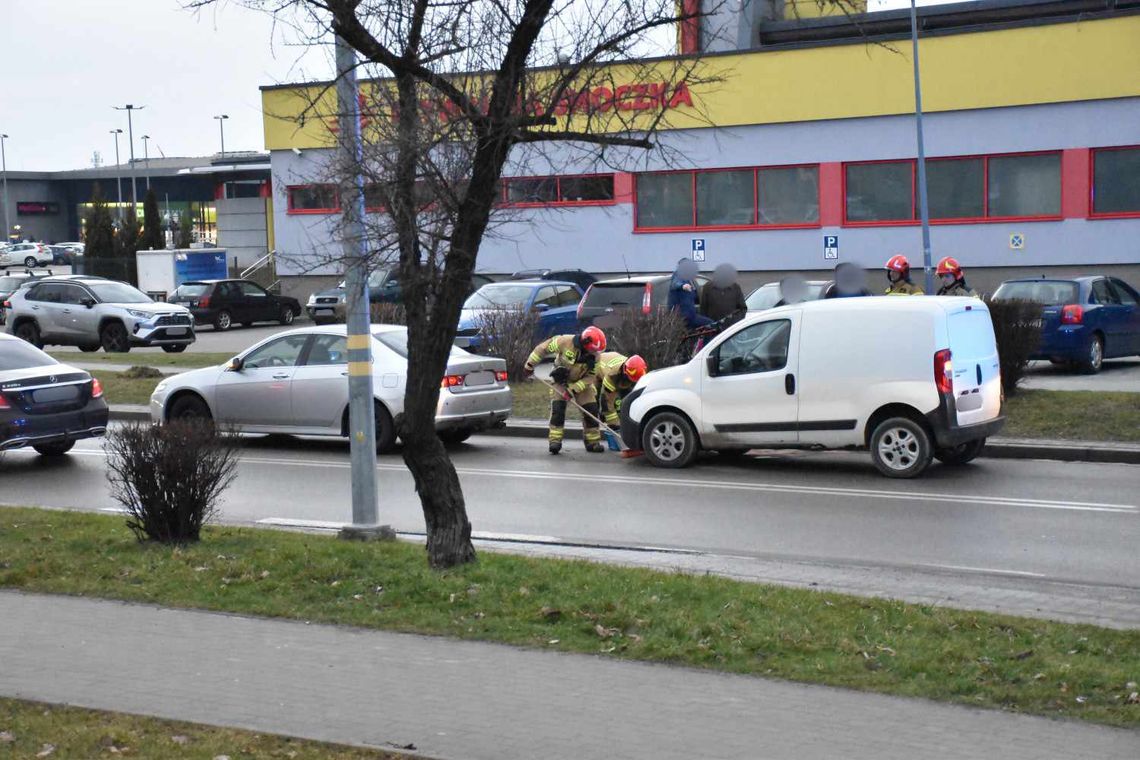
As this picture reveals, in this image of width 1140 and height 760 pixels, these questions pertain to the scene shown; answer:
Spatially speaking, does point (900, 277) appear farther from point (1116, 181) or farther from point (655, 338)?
point (1116, 181)

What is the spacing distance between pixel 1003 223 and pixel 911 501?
2524 centimetres

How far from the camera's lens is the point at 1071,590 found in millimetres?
8898

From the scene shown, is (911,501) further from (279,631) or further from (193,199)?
(193,199)

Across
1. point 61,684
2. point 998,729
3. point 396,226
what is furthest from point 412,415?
point 998,729

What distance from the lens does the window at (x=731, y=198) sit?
38.4 metres

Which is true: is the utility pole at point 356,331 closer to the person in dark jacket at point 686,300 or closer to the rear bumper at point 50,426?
the rear bumper at point 50,426

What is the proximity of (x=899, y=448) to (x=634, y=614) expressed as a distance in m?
6.92

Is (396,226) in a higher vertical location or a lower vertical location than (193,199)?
lower

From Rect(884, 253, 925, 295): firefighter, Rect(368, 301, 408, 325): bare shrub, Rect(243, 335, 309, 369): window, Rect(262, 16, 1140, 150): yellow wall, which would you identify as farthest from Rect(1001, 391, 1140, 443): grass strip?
Rect(262, 16, 1140, 150): yellow wall

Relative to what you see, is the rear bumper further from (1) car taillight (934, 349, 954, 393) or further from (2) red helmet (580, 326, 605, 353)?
(1) car taillight (934, 349, 954, 393)

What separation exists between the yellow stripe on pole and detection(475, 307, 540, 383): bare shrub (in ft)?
37.5

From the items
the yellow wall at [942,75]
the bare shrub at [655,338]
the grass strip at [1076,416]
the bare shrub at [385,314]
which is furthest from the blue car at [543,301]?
the grass strip at [1076,416]

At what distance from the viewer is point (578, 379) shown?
16.4m

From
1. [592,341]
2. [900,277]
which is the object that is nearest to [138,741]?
[592,341]
